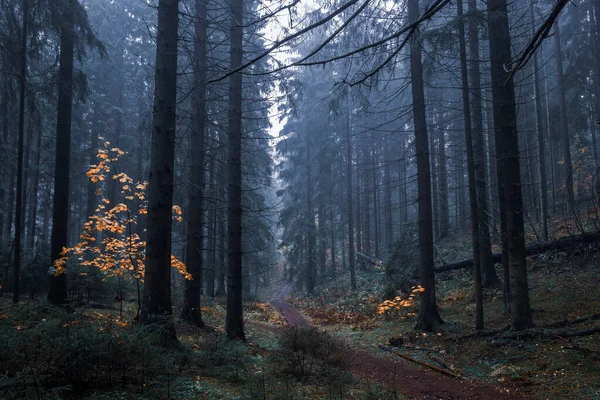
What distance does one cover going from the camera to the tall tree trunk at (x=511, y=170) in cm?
839

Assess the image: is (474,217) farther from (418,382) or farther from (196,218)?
(196,218)

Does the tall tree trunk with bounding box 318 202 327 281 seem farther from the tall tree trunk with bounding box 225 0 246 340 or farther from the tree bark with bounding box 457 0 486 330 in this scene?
the tall tree trunk with bounding box 225 0 246 340

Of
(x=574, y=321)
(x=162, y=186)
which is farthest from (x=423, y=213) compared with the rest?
(x=162, y=186)

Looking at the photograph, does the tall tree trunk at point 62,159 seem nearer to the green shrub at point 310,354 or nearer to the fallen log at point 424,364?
the green shrub at point 310,354

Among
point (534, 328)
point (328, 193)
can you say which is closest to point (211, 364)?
point (534, 328)

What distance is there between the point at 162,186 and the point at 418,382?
5868mm

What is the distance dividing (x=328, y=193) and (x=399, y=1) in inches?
716

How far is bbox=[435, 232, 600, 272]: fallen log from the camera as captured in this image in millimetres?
12013

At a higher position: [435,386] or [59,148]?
[59,148]

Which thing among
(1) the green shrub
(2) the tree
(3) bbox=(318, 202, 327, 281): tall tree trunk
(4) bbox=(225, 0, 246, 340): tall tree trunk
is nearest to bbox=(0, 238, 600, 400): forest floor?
(1) the green shrub

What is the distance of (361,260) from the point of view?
2966 cm

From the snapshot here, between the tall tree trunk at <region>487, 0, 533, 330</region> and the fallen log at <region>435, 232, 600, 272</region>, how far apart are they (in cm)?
380

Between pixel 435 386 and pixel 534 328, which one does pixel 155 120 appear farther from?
pixel 534 328

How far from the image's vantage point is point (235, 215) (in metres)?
9.47
